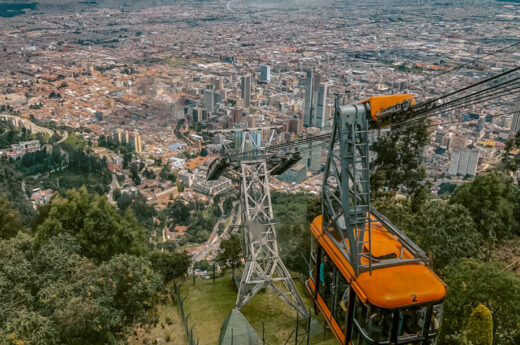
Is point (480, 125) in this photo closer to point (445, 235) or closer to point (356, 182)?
point (445, 235)

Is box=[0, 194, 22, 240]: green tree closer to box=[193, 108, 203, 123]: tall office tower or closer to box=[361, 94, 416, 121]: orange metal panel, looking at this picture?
box=[361, 94, 416, 121]: orange metal panel

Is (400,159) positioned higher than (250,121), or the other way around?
(400,159)

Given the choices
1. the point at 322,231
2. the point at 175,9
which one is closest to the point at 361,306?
the point at 322,231

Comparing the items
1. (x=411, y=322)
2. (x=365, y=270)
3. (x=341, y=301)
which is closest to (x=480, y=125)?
(x=341, y=301)

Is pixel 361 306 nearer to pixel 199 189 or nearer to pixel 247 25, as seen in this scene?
pixel 199 189

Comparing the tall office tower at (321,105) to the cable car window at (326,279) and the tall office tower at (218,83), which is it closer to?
the tall office tower at (218,83)

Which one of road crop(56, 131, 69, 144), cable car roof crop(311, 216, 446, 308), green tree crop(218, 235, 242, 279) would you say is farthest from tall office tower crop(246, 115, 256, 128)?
cable car roof crop(311, 216, 446, 308)
